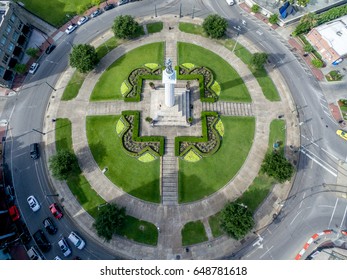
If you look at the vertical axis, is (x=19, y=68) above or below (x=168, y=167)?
above

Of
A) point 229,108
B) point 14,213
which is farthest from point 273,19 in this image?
point 14,213

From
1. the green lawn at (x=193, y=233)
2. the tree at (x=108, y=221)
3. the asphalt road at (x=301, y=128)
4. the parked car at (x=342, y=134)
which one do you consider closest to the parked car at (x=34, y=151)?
the asphalt road at (x=301, y=128)

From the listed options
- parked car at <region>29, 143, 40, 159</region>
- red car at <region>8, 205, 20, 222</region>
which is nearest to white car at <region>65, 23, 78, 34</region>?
parked car at <region>29, 143, 40, 159</region>

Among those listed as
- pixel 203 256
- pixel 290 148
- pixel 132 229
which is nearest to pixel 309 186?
pixel 290 148

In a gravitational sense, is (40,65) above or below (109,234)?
above

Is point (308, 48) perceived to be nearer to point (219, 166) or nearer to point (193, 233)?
point (219, 166)

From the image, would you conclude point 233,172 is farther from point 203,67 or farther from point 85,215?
point 85,215
